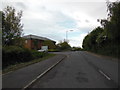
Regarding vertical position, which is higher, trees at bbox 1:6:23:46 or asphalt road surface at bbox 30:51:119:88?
trees at bbox 1:6:23:46

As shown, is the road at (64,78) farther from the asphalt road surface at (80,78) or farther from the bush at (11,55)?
the bush at (11,55)

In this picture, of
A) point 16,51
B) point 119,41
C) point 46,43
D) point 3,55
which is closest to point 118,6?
point 119,41

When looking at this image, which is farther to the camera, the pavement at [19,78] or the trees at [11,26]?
the trees at [11,26]

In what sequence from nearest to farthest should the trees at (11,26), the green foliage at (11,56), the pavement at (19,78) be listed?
1. the pavement at (19,78)
2. the green foliage at (11,56)
3. the trees at (11,26)

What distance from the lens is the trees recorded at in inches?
1097

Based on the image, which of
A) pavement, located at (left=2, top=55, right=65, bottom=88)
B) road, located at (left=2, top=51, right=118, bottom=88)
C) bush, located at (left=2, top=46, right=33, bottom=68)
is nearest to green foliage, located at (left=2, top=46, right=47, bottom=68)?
bush, located at (left=2, top=46, right=33, bottom=68)

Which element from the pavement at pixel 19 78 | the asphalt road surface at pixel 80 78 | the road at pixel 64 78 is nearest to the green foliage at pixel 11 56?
the road at pixel 64 78

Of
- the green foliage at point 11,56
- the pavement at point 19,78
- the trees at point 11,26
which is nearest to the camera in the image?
the pavement at point 19,78

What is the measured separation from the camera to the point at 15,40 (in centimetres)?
2914

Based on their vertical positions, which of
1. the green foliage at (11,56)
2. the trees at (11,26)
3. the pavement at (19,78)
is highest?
the trees at (11,26)

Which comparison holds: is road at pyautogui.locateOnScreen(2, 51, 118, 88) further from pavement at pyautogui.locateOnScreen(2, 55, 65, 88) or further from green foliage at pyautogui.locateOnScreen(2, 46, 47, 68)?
green foliage at pyautogui.locateOnScreen(2, 46, 47, 68)

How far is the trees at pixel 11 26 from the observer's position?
1097 inches

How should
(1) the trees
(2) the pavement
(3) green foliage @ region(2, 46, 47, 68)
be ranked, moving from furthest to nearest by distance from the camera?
(1) the trees
(3) green foliage @ region(2, 46, 47, 68)
(2) the pavement

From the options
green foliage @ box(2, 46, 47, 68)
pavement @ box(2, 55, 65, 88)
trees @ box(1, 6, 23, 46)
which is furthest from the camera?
trees @ box(1, 6, 23, 46)
